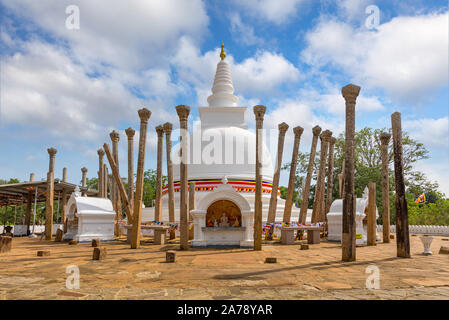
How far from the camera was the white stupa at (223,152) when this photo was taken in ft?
75.8

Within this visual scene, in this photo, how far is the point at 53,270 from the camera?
704cm

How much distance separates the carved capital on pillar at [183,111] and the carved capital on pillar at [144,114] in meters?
1.28

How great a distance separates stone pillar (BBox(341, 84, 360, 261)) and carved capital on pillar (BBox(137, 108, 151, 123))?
710 centimetres

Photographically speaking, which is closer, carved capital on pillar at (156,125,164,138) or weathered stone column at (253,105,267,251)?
weathered stone column at (253,105,267,251)

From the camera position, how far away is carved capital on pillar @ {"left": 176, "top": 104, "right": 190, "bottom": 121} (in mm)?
12000

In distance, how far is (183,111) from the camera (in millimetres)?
12023

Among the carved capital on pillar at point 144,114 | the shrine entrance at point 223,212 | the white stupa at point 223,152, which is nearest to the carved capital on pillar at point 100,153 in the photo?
the white stupa at point 223,152

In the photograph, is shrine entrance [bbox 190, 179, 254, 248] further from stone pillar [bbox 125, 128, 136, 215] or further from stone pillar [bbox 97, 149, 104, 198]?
stone pillar [bbox 97, 149, 104, 198]

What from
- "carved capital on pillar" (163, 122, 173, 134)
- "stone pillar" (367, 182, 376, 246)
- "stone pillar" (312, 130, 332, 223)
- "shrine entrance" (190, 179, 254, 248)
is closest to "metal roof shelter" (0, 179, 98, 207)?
"carved capital on pillar" (163, 122, 173, 134)

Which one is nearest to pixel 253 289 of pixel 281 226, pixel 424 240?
pixel 424 240

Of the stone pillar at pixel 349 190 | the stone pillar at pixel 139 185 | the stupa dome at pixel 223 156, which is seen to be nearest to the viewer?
the stone pillar at pixel 349 190

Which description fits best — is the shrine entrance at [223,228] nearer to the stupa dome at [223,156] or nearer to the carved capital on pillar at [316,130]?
the carved capital on pillar at [316,130]
